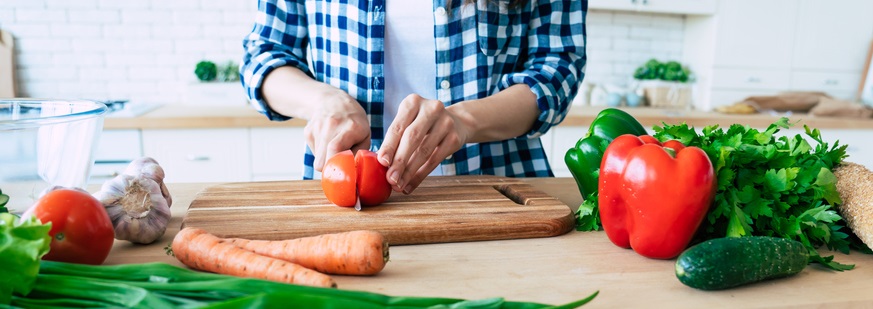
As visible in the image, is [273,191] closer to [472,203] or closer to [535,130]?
[472,203]

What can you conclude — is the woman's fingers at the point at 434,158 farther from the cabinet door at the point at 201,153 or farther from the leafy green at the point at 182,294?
the cabinet door at the point at 201,153

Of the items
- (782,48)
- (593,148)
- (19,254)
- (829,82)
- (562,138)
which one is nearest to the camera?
(19,254)

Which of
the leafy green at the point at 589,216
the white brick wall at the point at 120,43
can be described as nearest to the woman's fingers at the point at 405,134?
the leafy green at the point at 589,216

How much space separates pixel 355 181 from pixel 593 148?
1.45 feet

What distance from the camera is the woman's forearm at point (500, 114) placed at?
4.28 feet

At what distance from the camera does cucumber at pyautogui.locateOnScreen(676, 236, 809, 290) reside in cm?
76

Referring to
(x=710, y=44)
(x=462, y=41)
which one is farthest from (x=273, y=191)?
(x=710, y=44)

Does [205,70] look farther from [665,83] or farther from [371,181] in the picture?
[665,83]

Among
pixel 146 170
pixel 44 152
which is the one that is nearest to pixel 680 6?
pixel 146 170

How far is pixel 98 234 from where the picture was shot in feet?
2.58

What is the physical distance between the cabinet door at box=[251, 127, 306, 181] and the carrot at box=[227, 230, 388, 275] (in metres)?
1.96

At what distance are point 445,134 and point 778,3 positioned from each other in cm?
302

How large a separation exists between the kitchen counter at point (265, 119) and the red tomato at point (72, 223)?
1933 mm

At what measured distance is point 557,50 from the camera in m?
1.56
